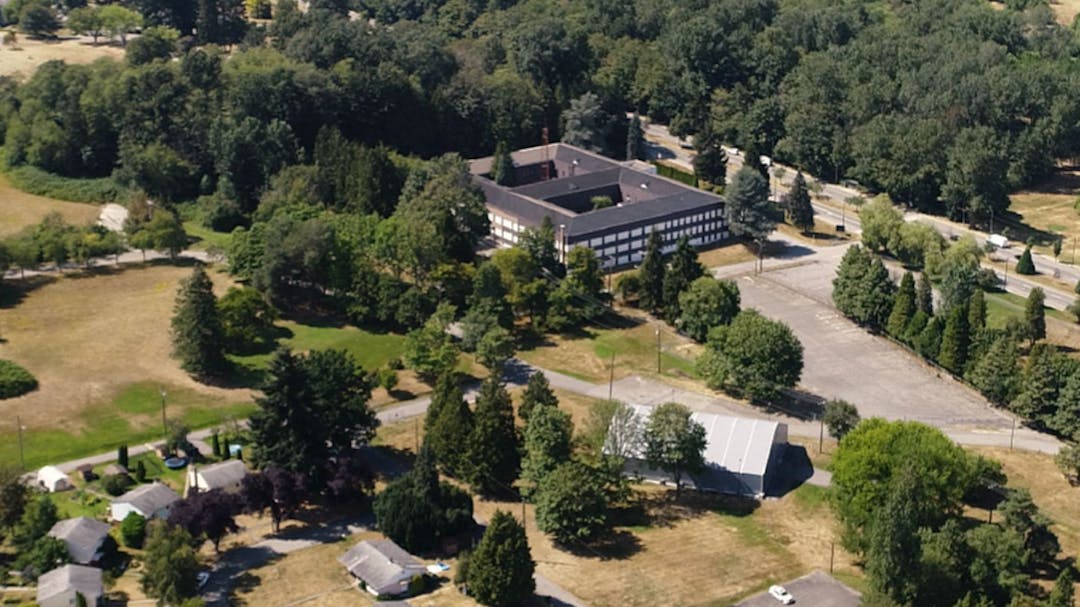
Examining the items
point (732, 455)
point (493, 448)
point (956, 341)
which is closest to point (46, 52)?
point (493, 448)

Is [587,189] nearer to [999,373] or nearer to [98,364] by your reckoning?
Result: [999,373]

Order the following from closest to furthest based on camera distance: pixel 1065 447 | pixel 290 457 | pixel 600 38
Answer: pixel 290 457 → pixel 1065 447 → pixel 600 38

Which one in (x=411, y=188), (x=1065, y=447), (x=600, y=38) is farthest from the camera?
(x=600, y=38)

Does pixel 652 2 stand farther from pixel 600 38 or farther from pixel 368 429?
pixel 368 429

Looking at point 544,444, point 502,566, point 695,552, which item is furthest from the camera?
point 544,444


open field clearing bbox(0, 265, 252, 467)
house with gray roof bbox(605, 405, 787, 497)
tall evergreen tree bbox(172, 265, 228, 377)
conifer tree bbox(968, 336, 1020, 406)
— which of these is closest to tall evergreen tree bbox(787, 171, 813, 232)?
conifer tree bbox(968, 336, 1020, 406)

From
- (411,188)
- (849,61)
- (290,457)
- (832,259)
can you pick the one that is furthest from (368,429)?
(849,61)

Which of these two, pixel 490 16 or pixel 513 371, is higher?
pixel 490 16
